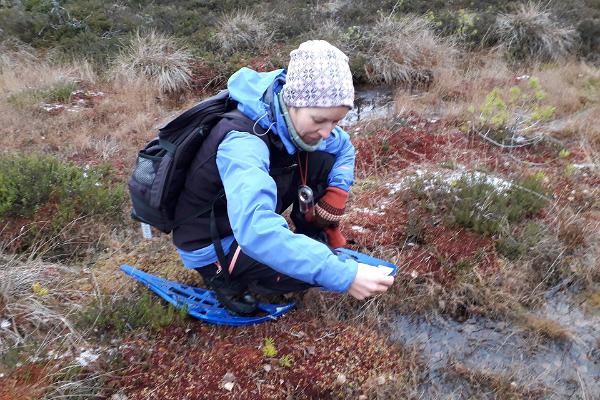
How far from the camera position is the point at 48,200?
12.9 ft

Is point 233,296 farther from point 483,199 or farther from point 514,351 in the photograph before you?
point 483,199

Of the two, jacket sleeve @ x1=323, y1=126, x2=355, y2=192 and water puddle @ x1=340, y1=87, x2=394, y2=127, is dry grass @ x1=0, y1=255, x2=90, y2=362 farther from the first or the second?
water puddle @ x1=340, y1=87, x2=394, y2=127

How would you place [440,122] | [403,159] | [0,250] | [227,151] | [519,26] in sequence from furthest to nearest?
[519,26] → [440,122] → [403,159] → [0,250] → [227,151]

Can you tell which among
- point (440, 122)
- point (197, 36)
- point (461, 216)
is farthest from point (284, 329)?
point (197, 36)

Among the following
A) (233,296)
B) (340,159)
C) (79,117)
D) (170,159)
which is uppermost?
(170,159)

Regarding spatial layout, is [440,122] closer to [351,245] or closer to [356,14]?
[351,245]

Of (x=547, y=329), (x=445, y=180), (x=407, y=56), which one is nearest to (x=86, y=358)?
(x=547, y=329)

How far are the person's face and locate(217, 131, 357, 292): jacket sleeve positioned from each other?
14.1 inches

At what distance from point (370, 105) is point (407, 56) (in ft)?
5.06

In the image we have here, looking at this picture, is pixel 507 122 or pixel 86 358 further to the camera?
pixel 507 122

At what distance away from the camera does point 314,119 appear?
2350 millimetres

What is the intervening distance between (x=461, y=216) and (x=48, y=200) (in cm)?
343

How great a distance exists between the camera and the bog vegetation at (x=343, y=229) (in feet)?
8.93

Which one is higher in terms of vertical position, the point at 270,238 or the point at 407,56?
the point at 270,238
